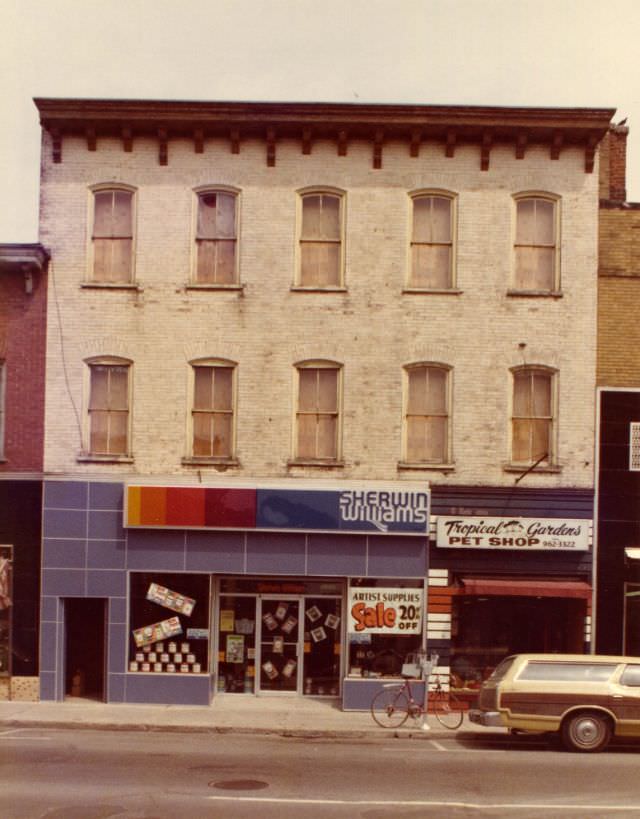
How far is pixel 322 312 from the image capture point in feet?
79.4

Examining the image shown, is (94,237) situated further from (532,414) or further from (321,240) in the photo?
(532,414)

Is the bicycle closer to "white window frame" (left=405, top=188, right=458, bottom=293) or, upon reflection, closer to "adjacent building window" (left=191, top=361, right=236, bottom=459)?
"adjacent building window" (left=191, top=361, right=236, bottom=459)

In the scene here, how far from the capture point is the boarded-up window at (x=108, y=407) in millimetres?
24219

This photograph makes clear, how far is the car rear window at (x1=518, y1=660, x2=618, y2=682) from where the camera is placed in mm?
19125

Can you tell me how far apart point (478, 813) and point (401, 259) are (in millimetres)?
13563

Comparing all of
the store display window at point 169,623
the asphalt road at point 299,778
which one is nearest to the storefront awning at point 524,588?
the asphalt road at point 299,778

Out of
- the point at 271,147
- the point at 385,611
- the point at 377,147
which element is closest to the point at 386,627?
the point at 385,611

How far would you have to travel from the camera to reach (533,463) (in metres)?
24.1

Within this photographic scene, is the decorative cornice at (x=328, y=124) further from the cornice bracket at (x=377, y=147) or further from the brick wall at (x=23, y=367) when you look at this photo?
the brick wall at (x=23, y=367)

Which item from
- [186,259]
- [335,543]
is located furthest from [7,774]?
[186,259]

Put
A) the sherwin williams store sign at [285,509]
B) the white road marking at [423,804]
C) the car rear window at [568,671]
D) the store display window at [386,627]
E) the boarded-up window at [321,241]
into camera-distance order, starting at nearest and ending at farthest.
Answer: the white road marking at [423,804] → the car rear window at [568,671] → the sherwin williams store sign at [285,509] → the store display window at [386,627] → the boarded-up window at [321,241]

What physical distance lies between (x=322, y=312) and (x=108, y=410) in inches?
195

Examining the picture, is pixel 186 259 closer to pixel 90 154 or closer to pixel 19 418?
pixel 90 154

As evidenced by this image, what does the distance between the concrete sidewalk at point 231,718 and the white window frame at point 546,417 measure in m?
5.57
